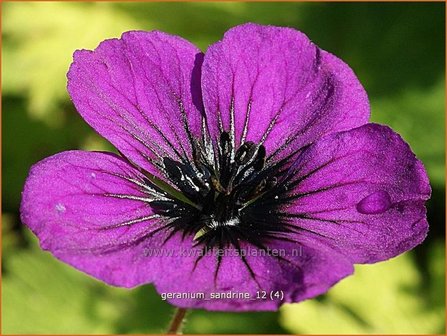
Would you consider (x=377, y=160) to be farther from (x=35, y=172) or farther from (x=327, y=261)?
(x=35, y=172)

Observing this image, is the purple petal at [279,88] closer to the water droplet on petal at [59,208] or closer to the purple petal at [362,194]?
the purple petal at [362,194]

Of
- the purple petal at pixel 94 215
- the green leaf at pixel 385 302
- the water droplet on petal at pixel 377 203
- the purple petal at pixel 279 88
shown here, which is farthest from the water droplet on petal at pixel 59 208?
the green leaf at pixel 385 302

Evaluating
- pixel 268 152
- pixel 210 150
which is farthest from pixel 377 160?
pixel 210 150

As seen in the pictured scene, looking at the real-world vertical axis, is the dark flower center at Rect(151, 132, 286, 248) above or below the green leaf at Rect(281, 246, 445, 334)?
above

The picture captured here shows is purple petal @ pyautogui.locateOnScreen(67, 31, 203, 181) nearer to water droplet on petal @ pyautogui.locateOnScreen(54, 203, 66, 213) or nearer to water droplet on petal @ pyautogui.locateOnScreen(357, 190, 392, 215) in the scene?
water droplet on petal @ pyautogui.locateOnScreen(54, 203, 66, 213)

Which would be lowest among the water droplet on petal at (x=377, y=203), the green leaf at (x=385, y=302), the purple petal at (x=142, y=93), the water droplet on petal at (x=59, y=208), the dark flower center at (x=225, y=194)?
the green leaf at (x=385, y=302)

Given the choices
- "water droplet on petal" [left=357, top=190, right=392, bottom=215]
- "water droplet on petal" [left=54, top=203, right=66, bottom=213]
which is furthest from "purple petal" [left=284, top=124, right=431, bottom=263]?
"water droplet on petal" [left=54, top=203, right=66, bottom=213]
